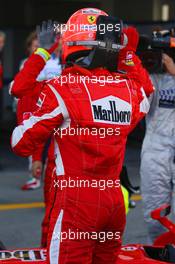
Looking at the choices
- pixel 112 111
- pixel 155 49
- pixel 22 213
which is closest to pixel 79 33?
pixel 112 111

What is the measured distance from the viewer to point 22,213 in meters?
7.12

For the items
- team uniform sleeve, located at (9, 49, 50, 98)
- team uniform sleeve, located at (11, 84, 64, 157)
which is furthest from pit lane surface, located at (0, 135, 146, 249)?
team uniform sleeve, located at (11, 84, 64, 157)

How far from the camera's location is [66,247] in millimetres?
3250

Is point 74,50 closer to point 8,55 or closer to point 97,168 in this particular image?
point 97,168

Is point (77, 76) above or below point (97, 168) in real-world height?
above

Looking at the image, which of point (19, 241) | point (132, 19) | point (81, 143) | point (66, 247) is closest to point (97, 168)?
point (81, 143)

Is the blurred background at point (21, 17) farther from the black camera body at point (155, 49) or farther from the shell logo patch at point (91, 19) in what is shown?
the shell logo patch at point (91, 19)

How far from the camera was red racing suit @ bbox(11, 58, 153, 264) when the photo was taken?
3238 millimetres

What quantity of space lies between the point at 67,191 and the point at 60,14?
10862 millimetres

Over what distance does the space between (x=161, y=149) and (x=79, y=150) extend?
1680 mm

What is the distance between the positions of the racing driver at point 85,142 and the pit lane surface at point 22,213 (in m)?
2.72

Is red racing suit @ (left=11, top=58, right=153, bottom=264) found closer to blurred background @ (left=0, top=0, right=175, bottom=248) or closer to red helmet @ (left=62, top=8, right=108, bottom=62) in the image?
red helmet @ (left=62, top=8, right=108, bottom=62)

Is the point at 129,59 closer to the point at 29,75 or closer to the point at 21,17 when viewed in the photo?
the point at 29,75

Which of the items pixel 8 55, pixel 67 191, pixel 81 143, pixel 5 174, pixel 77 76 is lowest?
pixel 5 174
